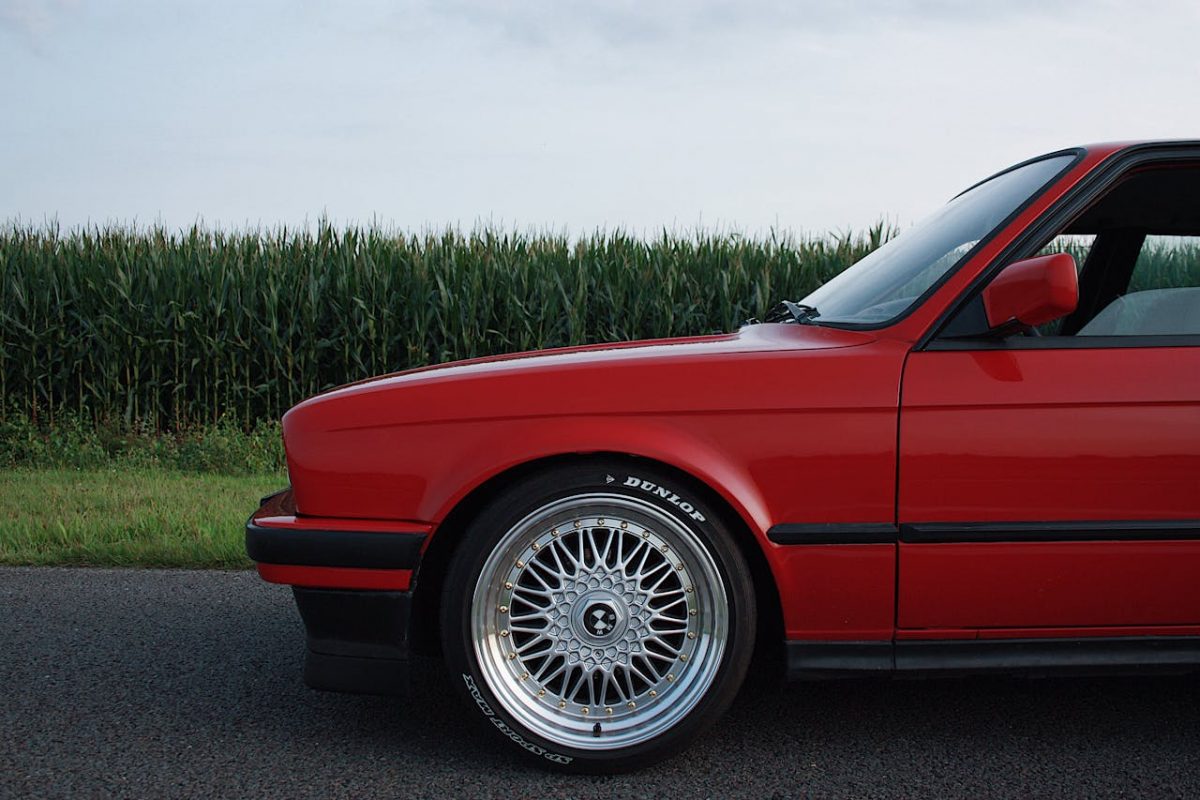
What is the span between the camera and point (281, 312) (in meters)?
10.8

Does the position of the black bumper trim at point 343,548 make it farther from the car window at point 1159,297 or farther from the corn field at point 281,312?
the corn field at point 281,312

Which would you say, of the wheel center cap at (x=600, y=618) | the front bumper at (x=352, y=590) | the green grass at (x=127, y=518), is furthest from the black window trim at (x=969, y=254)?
the green grass at (x=127, y=518)

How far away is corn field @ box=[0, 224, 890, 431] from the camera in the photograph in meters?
10.5

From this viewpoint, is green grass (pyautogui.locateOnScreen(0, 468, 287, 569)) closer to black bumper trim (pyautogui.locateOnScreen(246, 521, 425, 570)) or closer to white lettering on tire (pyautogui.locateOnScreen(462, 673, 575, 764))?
black bumper trim (pyautogui.locateOnScreen(246, 521, 425, 570))

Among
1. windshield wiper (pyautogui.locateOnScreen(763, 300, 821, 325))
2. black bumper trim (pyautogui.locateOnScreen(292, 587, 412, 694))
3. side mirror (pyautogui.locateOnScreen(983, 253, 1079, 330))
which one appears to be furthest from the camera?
windshield wiper (pyautogui.locateOnScreen(763, 300, 821, 325))

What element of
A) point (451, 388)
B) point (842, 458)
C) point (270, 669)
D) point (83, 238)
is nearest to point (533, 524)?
point (451, 388)

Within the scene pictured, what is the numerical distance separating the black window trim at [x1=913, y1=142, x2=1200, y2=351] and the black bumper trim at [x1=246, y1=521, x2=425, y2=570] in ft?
4.64

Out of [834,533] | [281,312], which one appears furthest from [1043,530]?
[281,312]

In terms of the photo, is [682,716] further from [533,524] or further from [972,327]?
[972,327]

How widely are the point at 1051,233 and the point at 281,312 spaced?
9.15 metres

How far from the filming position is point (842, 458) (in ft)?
8.77

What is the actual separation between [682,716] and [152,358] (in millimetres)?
9144

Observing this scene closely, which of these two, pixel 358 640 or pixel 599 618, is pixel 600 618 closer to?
pixel 599 618

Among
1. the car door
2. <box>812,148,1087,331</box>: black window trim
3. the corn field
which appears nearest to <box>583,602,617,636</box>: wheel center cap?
the car door
